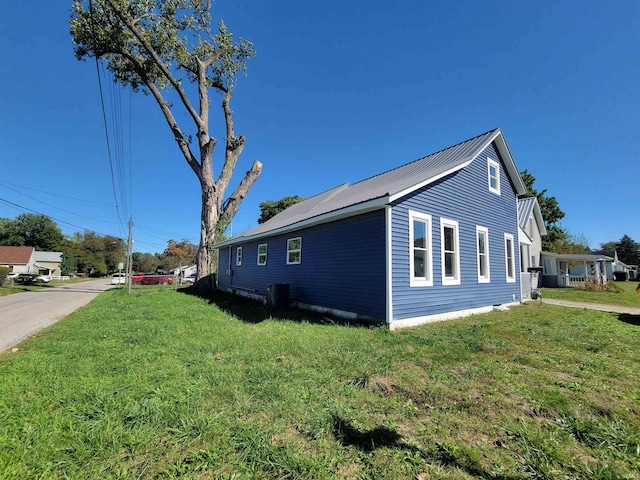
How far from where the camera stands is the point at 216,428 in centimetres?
266

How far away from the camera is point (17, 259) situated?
147ft

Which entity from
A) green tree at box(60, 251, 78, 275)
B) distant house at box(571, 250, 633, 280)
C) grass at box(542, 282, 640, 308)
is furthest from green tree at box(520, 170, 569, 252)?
green tree at box(60, 251, 78, 275)

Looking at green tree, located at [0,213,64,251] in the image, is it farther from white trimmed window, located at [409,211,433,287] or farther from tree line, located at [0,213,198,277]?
white trimmed window, located at [409,211,433,287]

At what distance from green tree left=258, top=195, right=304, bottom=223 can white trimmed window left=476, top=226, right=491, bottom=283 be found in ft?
94.6

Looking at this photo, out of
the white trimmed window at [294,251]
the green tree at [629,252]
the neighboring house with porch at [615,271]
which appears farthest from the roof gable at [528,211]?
the green tree at [629,252]

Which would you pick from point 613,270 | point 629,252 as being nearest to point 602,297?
point 613,270

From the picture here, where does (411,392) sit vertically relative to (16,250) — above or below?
below

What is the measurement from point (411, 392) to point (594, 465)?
5.18 ft

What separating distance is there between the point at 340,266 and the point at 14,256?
195ft

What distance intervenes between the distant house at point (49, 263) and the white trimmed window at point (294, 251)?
2419 inches

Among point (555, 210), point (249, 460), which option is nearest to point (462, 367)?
point (249, 460)

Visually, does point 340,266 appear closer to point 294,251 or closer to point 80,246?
point 294,251

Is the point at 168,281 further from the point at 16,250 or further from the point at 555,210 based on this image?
the point at 555,210

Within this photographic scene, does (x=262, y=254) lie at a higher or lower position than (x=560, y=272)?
higher
